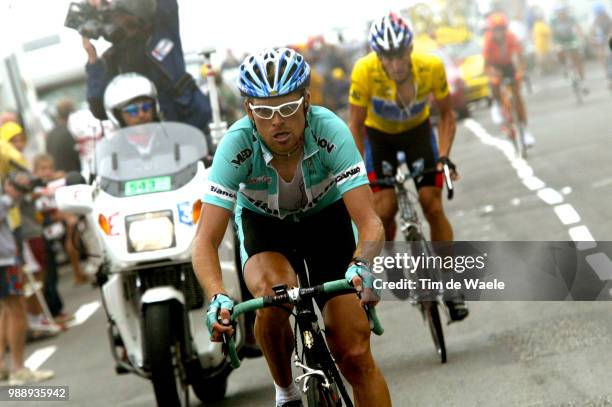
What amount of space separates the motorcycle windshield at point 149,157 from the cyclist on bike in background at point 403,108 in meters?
1.23

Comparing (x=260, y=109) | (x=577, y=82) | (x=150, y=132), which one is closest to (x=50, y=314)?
(x=150, y=132)

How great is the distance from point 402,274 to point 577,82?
20.8 m

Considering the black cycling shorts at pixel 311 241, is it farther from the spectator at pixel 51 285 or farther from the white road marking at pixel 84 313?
the white road marking at pixel 84 313

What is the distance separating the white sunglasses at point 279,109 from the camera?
6207 mm

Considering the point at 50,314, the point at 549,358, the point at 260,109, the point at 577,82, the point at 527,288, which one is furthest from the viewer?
the point at 577,82

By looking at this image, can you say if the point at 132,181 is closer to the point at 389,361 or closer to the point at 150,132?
the point at 150,132

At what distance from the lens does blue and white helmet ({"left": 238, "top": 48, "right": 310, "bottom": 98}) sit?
20.3 feet

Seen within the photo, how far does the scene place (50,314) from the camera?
14.9 meters

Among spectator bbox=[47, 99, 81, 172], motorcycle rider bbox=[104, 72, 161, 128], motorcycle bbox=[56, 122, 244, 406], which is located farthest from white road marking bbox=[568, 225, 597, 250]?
spectator bbox=[47, 99, 81, 172]

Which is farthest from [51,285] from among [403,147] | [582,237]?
[403,147]

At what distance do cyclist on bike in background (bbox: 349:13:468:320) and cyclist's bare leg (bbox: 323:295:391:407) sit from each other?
323 centimetres

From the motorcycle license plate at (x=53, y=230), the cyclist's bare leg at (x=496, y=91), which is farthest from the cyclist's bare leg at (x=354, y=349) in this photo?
the cyclist's bare leg at (x=496, y=91)

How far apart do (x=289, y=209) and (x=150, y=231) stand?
199cm

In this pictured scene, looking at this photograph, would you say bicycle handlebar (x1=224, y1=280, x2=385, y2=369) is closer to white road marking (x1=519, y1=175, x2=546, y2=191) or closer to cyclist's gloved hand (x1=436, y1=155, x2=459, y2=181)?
cyclist's gloved hand (x1=436, y1=155, x2=459, y2=181)
